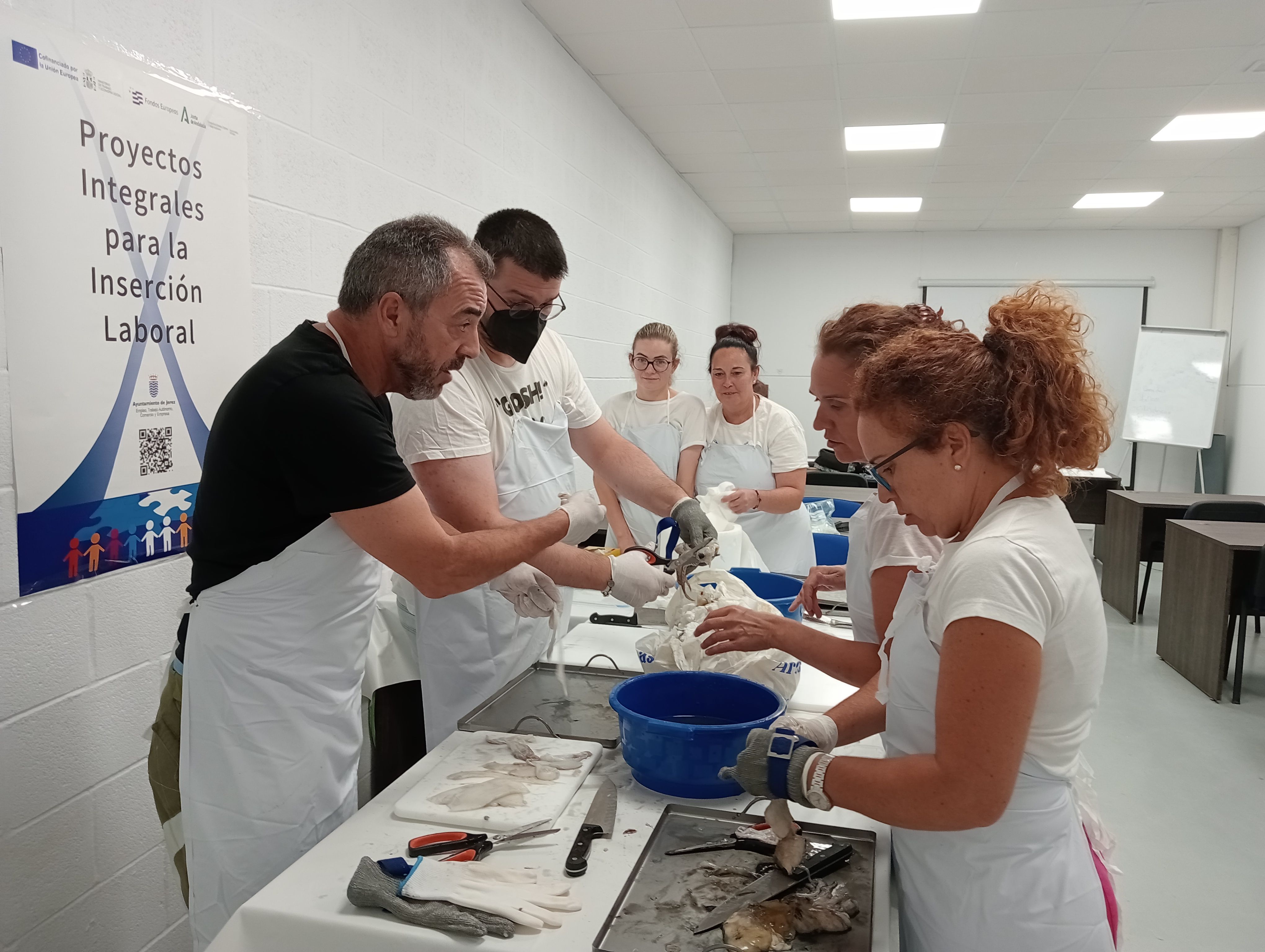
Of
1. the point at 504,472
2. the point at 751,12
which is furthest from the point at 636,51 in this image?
the point at 504,472

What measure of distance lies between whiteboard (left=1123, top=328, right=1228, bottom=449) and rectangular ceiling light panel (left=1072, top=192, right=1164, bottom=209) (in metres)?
1.54

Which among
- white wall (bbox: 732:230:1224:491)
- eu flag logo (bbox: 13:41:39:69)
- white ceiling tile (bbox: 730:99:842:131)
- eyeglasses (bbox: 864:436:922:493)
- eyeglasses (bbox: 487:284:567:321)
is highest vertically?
white ceiling tile (bbox: 730:99:842:131)

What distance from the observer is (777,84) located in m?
4.68

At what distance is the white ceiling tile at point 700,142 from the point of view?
5742mm

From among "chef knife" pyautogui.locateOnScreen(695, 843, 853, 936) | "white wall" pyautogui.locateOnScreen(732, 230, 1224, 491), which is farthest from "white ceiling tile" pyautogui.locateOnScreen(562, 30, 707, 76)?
"white wall" pyautogui.locateOnScreen(732, 230, 1224, 491)

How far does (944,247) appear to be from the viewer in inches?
363

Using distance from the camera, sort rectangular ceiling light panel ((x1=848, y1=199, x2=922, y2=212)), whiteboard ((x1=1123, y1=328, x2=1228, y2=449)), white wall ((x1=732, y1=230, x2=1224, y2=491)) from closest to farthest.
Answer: rectangular ceiling light panel ((x1=848, y1=199, x2=922, y2=212)) < whiteboard ((x1=1123, y1=328, x2=1228, y2=449)) < white wall ((x1=732, y1=230, x2=1224, y2=491))

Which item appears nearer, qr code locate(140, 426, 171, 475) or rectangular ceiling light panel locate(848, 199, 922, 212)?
qr code locate(140, 426, 171, 475)

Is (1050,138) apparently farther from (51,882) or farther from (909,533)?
(51,882)

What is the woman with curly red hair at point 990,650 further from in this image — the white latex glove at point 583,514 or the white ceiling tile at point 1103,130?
the white ceiling tile at point 1103,130

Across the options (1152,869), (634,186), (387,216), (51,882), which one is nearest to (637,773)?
(51,882)

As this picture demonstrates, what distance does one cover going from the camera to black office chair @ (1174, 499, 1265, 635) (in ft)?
16.6

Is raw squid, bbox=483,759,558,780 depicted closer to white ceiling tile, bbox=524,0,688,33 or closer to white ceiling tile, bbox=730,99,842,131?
white ceiling tile, bbox=524,0,688,33

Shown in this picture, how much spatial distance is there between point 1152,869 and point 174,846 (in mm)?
2918
